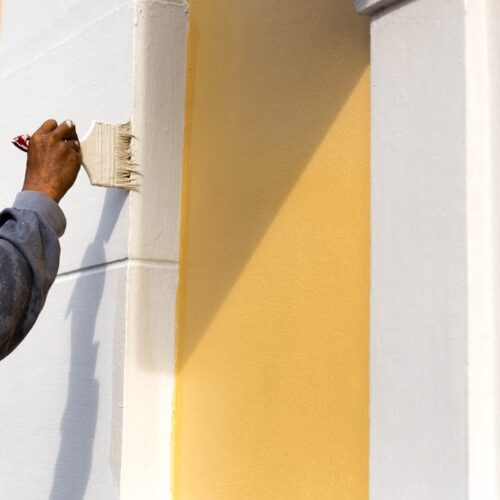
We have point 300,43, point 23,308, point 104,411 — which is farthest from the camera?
point 104,411

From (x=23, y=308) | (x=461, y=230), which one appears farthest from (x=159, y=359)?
(x=461, y=230)

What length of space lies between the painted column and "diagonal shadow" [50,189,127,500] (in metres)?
1.04

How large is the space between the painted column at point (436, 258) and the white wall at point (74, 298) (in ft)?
3.21

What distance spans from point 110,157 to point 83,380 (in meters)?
0.66

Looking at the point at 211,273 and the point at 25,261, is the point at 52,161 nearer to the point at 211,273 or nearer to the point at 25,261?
the point at 25,261

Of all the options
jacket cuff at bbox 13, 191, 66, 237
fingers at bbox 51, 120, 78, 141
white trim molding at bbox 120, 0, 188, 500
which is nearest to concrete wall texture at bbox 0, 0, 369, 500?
white trim molding at bbox 120, 0, 188, 500

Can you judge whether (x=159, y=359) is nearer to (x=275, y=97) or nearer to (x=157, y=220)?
(x=157, y=220)

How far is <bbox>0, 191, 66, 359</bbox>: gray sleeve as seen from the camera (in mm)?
2160

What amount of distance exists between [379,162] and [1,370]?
1.90 metres

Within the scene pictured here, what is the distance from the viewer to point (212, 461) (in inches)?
105

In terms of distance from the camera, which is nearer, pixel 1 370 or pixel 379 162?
pixel 379 162

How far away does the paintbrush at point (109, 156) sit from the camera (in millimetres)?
2754

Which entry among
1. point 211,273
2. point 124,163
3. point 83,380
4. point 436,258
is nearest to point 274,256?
point 211,273

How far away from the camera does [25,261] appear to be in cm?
222
